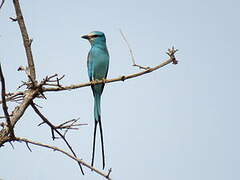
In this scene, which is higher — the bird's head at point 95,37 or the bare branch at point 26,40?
the bird's head at point 95,37

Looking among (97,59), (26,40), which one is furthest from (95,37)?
(26,40)

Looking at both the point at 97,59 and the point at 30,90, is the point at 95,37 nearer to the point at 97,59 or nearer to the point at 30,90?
the point at 97,59

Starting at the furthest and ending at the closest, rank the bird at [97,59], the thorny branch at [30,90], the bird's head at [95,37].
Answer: the bird's head at [95,37]
the bird at [97,59]
the thorny branch at [30,90]

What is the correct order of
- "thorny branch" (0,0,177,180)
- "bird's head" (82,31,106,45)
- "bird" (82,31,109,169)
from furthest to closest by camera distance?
"bird's head" (82,31,106,45)
"bird" (82,31,109,169)
"thorny branch" (0,0,177,180)

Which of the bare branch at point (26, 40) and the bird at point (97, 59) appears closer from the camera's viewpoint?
the bare branch at point (26, 40)

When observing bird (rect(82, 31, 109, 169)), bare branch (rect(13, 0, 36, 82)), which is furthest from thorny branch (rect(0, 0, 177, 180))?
bird (rect(82, 31, 109, 169))

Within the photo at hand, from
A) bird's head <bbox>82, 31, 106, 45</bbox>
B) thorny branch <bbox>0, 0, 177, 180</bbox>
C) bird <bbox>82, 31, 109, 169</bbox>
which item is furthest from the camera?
bird's head <bbox>82, 31, 106, 45</bbox>

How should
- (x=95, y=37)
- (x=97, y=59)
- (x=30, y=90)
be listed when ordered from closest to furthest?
1. (x=30, y=90)
2. (x=97, y=59)
3. (x=95, y=37)

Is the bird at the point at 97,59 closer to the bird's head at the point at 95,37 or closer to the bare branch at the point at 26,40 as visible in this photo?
the bird's head at the point at 95,37

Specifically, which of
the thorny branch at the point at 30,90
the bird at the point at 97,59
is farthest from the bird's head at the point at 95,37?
the thorny branch at the point at 30,90

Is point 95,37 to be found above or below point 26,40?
above

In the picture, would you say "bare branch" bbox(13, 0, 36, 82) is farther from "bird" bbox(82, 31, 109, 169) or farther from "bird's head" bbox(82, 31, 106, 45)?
"bird's head" bbox(82, 31, 106, 45)

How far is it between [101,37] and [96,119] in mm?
1797

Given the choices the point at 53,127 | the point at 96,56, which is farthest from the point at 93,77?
the point at 53,127
